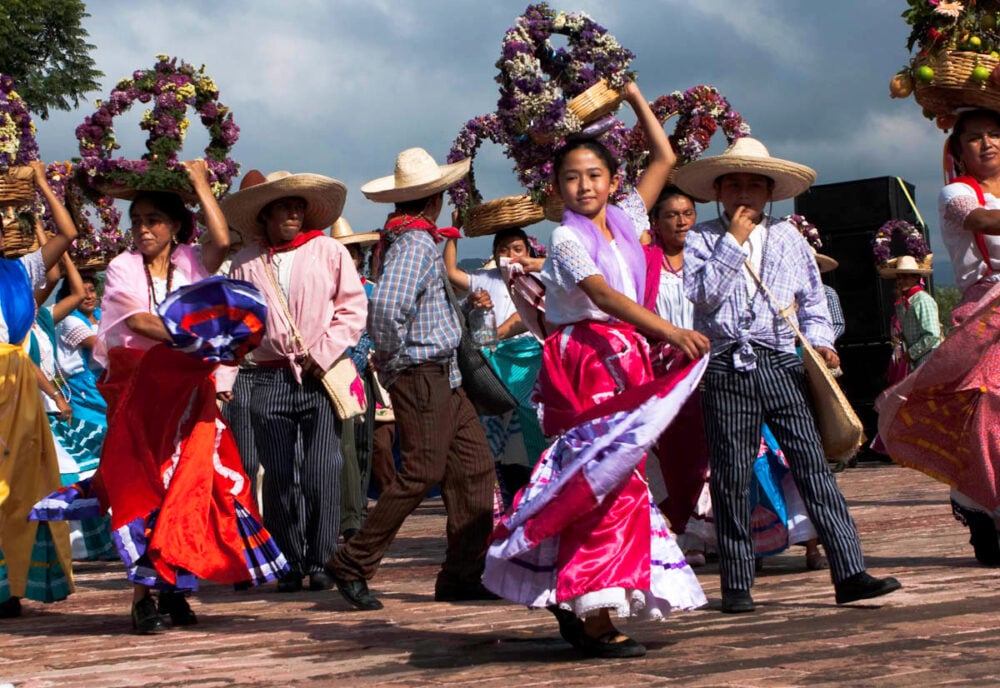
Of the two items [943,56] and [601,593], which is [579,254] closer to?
[601,593]

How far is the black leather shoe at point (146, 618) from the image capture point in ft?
23.2

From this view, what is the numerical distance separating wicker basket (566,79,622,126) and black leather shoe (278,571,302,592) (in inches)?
132

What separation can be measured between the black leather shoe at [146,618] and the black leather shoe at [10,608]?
119cm

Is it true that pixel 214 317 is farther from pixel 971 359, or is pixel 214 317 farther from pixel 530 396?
pixel 971 359

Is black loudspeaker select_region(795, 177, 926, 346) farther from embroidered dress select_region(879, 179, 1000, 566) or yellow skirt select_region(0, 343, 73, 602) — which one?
yellow skirt select_region(0, 343, 73, 602)

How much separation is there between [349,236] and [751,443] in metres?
6.99

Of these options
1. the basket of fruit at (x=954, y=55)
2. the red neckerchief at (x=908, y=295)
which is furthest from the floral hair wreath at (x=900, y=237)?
→ the basket of fruit at (x=954, y=55)

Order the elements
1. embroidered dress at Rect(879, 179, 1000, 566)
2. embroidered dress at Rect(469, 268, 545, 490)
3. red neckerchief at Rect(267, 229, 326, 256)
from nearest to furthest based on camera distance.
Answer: embroidered dress at Rect(879, 179, 1000, 566)
red neckerchief at Rect(267, 229, 326, 256)
embroidered dress at Rect(469, 268, 545, 490)

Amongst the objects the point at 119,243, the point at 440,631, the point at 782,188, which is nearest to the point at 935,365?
the point at 782,188

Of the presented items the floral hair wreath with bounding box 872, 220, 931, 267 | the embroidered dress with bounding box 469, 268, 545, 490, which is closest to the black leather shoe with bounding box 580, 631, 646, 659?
the embroidered dress with bounding box 469, 268, 545, 490

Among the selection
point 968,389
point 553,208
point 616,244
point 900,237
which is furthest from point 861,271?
point 616,244

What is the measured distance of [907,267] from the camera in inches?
673

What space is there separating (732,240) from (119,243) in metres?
5.68

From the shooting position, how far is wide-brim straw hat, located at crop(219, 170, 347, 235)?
8.48 m
